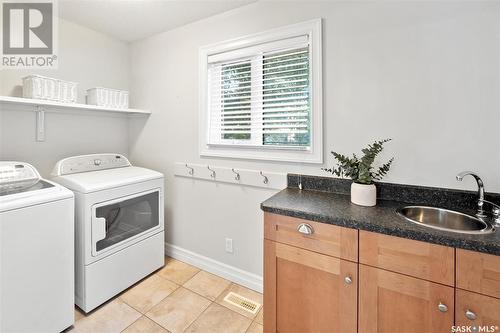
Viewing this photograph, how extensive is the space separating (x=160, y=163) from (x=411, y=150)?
2.22 m

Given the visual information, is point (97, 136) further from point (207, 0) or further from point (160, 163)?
point (207, 0)

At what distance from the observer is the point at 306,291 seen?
4.17 feet

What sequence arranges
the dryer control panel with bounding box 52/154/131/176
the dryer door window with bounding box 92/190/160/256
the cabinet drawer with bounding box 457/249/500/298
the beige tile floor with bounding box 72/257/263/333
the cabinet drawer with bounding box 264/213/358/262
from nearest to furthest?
the cabinet drawer with bounding box 457/249/500/298 < the cabinet drawer with bounding box 264/213/358/262 < the beige tile floor with bounding box 72/257/263/333 < the dryer door window with bounding box 92/190/160/256 < the dryer control panel with bounding box 52/154/131/176

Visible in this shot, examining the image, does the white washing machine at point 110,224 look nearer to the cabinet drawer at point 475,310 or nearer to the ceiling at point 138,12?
the ceiling at point 138,12

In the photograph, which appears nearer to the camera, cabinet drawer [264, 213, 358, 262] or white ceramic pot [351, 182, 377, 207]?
cabinet drawer [264, 213, 358, 262]

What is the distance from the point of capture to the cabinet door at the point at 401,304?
38.3 inches

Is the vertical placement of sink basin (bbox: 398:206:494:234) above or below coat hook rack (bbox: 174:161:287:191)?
below

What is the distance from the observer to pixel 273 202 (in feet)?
4.59

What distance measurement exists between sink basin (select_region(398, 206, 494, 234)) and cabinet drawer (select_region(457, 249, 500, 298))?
0.86ft

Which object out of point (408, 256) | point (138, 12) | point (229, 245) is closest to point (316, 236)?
point (408, 256)

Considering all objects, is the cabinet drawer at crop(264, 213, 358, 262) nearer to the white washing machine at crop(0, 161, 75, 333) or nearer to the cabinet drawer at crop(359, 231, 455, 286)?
the cabinet drawer at crop(359, 231, 455, 286)

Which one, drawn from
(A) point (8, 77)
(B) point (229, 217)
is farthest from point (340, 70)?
(A) point (8, 77)

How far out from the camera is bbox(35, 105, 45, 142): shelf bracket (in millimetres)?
1983

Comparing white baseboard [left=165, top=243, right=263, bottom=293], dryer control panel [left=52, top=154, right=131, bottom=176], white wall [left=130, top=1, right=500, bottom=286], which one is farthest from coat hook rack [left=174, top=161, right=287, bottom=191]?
white baseboard [left=165, top=243, right=263, bottom=293]
